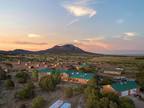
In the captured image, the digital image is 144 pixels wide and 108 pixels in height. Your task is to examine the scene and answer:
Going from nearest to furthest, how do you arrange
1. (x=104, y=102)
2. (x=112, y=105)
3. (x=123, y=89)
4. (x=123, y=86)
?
(x=112, y=105)
(x=104, y=102)
(x=123, y=89)
(x=123, y=86)

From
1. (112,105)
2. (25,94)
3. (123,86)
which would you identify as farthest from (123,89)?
(25,94)

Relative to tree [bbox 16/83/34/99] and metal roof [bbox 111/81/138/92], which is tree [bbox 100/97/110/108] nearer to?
metal roof [bbox 111/81/138/92]

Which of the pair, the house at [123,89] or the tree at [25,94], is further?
the tree at [25,94]

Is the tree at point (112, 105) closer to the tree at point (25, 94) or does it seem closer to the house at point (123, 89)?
the house at point (123, 89)

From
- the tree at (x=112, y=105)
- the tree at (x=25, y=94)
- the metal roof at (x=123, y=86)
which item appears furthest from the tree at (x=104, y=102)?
the tree at (x=25, y=94)

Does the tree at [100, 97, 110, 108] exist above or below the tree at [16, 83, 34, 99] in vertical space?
above

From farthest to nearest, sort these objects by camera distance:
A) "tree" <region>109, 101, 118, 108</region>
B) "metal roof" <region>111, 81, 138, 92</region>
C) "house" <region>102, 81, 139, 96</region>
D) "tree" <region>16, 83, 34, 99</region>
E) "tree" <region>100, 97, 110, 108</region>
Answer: "metal roof" <region>111, 81, 138, 92</region>, "tree" <region>16, 83, 34, 99</region>, "house" <region>102, 81, 139, 96</region>, "tree" <region>100, 97, 110, 108</region>, "tree" <region>109, 101, 118, 108</region>

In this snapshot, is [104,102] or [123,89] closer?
[104,102]

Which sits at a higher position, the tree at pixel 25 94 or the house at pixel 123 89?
the house at pixel 123 89

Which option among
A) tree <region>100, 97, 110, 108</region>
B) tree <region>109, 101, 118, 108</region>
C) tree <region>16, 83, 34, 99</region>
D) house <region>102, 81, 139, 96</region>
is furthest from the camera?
tree <region>16, 83, 34, 99</region>

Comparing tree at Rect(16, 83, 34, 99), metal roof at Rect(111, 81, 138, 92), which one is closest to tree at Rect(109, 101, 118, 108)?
metal roof at Rect(111, 81, 138, 92)

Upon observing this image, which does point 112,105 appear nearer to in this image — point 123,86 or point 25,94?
point 123,86
